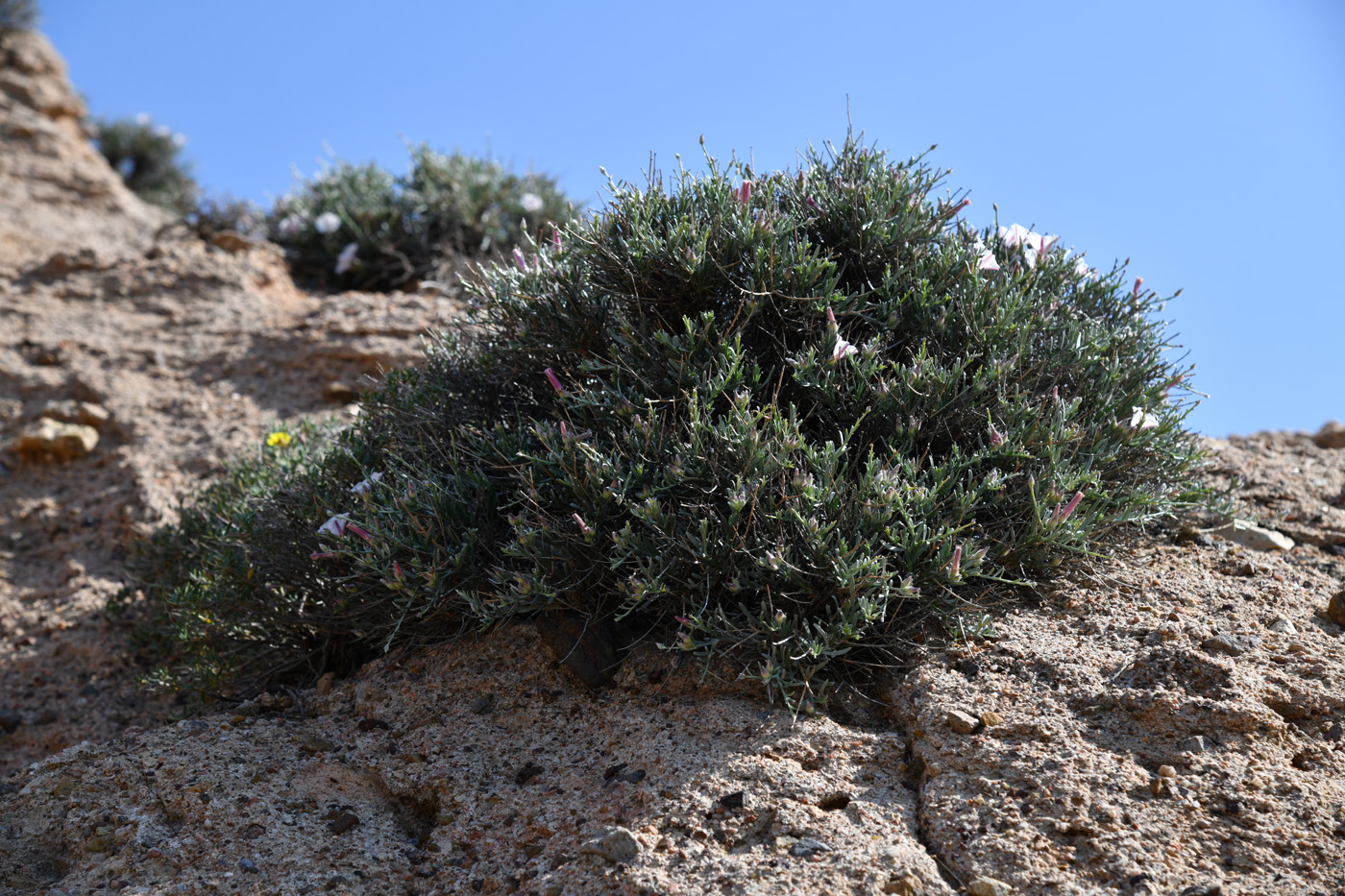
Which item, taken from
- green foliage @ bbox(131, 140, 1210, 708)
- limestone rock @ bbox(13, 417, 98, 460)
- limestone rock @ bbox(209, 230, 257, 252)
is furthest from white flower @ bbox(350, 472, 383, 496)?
limestone rock @ bbox(209, 230, 257, 252)

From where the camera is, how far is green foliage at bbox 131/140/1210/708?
2.96 m

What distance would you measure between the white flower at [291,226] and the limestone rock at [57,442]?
2.63m

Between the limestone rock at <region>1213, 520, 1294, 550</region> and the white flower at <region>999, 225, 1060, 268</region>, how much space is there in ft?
4.58

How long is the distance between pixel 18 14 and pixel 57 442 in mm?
12017

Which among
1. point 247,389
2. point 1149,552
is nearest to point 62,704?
point 247,389

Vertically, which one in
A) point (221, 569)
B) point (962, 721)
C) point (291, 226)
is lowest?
point (962, 721)

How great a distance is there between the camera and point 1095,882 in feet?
7.76

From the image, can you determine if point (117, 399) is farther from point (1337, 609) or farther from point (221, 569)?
point (1337, 609)

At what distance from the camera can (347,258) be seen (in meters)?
7.63

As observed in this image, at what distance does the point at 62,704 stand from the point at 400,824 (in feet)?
8.77

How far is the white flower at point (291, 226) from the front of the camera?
26.9ft

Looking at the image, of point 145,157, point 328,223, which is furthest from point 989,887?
point 145,157

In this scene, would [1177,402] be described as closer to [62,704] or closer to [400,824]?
[400,824]

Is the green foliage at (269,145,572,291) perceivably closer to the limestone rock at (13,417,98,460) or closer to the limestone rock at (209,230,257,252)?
the limestone rock at (209,230,257,252)
